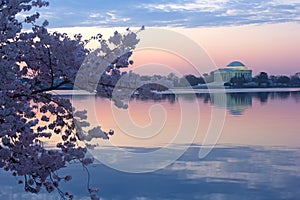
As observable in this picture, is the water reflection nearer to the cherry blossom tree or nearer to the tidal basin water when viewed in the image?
the tidal basin water

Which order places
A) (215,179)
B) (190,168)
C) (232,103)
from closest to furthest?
(215,179) < (190,168) < (232,103)

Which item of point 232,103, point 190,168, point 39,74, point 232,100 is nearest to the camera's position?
point 39,74

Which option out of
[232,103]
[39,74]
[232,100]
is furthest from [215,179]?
[232,100]

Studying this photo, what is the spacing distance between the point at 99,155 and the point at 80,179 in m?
4.57

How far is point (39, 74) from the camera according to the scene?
7016 millimetres

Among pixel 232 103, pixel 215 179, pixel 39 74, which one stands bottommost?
pixel 232 103

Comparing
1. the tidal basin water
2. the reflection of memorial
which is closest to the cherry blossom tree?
the tidal basin water

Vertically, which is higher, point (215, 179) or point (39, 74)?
point (39, 74)

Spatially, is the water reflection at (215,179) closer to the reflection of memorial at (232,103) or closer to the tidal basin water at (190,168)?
the tidal basin water at (190,168)

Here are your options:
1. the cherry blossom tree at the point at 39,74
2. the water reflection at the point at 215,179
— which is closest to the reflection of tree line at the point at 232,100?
the water reflection at the point at 215,179

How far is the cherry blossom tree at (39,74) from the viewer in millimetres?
5941

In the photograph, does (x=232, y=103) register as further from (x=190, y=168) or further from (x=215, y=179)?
(x=215, y=179)

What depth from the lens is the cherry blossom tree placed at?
5.94 metres

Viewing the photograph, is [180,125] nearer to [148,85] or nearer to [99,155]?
[99,155]
